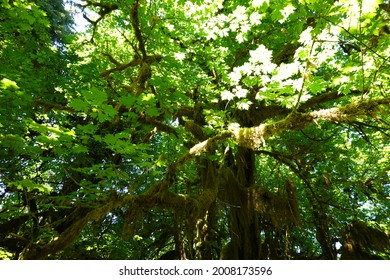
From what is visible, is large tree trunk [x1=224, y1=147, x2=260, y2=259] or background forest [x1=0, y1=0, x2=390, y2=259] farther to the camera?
large tree trunk [x1=224, y1=147, x2=260, y2=259]

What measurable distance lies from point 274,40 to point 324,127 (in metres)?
3.52

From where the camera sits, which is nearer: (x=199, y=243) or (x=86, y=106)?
(x=86, y=106)

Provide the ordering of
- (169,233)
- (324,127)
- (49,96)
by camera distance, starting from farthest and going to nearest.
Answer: (169,233), (324,127), (49,96)

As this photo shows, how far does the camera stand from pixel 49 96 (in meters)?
7.55

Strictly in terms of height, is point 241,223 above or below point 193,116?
below

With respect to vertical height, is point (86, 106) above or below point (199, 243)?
above

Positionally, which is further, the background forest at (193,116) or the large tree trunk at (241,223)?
the large tree trunk at (241,223)

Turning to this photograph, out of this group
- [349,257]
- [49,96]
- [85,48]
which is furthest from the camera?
[85,48]

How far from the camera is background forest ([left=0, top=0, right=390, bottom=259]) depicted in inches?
156

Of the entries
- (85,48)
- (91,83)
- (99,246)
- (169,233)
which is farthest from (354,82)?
(99,246)

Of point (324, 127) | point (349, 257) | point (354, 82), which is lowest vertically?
point (349, 257)

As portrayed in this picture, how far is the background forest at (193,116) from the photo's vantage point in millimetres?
3967

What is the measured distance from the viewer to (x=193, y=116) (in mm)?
7504

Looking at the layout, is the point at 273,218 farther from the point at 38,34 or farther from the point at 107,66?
the point at 38,34
